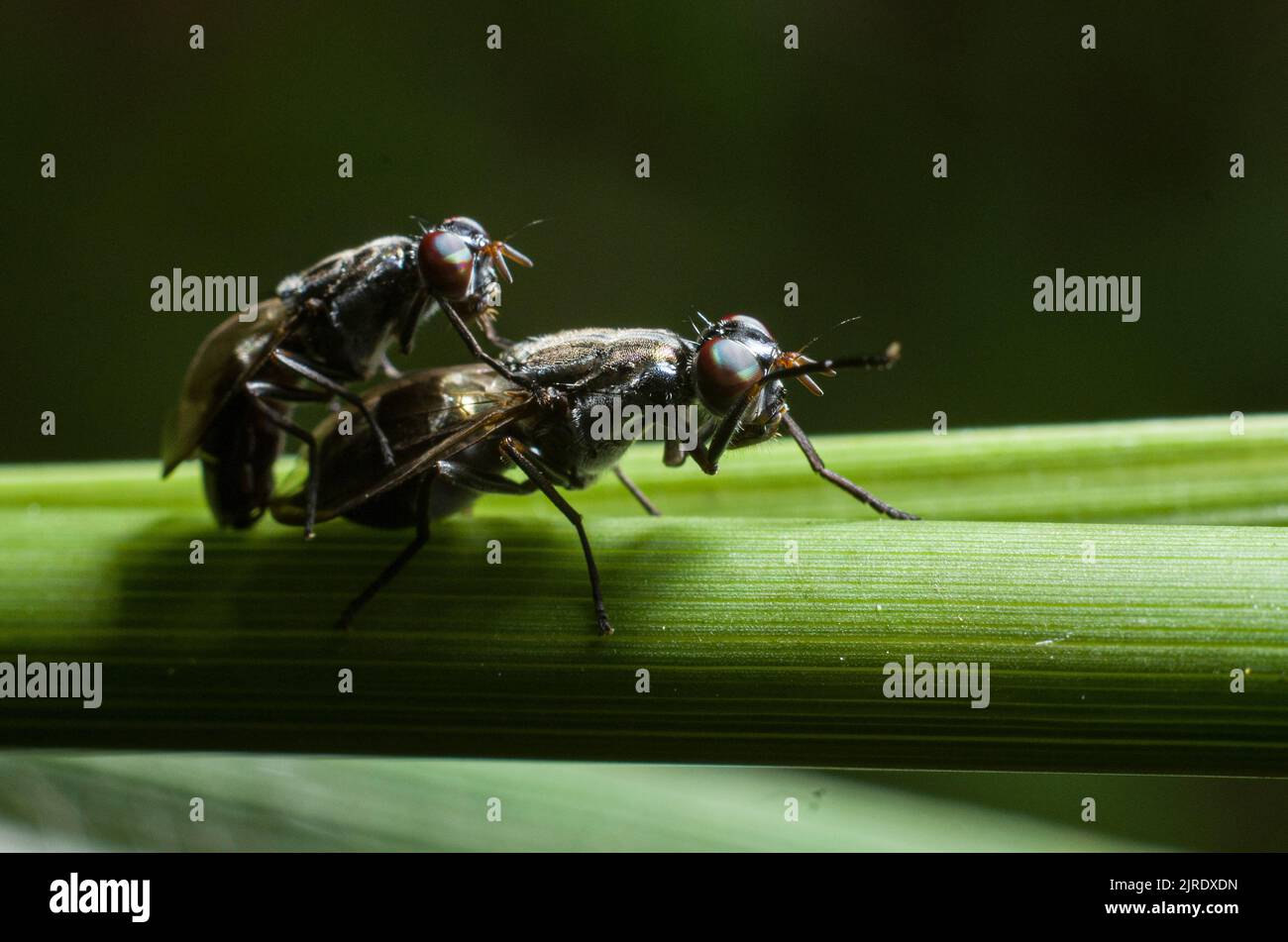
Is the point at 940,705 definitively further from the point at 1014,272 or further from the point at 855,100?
the point at 855,100

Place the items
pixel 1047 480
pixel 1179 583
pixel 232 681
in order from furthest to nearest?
pixel 1047 480 → pixel 232 681 → pixel 1179 583

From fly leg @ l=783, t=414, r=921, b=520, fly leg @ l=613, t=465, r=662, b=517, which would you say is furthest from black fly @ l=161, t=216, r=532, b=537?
fly leg @ l=783, t=414, r=921, b=520

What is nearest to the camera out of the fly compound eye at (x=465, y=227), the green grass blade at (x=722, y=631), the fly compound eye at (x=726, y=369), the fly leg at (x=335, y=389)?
the green grass blade at (x=722, y=631)

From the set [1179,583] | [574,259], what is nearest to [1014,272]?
[574,259]

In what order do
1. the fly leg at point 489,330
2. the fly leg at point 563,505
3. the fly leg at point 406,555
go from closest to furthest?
the fly leg at point 563,505
the fly leg at point 406,555
the fly leg at point 489,330

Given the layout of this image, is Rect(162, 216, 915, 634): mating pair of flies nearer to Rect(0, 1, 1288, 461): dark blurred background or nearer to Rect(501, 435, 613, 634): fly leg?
Rect(501, 435, 613, 634): fly leg

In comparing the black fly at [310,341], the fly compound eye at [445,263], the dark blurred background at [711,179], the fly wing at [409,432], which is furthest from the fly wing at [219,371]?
the dark blurred background at [711,179]

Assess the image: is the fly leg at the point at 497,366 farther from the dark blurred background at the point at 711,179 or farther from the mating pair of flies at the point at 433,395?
the dark blurred background at the point at 711,179

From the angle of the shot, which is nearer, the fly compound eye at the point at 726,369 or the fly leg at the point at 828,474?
the fly compound eye at the point at 726,369
